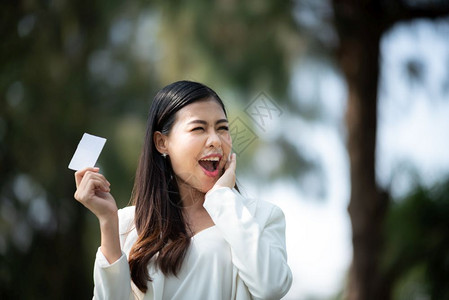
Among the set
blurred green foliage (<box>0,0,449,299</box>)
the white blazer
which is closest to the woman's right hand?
the white blazer

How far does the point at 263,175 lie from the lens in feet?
17.6

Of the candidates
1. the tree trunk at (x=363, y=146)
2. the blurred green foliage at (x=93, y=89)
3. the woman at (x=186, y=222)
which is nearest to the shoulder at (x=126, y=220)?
the woman at (x=186, y=222)

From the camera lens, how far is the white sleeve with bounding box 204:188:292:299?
5.81 feet

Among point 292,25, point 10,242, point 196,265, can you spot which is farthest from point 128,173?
point 196,265

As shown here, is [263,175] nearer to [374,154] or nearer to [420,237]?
[374,154]

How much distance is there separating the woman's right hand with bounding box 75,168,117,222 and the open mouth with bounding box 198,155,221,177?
0.29 metres

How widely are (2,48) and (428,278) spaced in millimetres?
3620

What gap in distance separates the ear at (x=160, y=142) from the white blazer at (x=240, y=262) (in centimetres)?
26

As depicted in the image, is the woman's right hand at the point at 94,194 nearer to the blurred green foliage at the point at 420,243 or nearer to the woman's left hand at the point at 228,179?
the woman's left hand at the point at 228,179

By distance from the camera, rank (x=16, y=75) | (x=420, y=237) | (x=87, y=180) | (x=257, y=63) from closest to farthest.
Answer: (x=87, y=180) → (x=16, y=75) → (x=257, y=63) → (x=420, y=237)

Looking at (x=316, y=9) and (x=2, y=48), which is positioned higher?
(x=316, y=9)

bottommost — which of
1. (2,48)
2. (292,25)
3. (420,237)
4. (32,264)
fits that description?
(32,264)

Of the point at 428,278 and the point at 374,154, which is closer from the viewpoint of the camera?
the point at 374,154

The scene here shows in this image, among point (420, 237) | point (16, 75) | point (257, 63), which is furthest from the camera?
point (420, 237)
